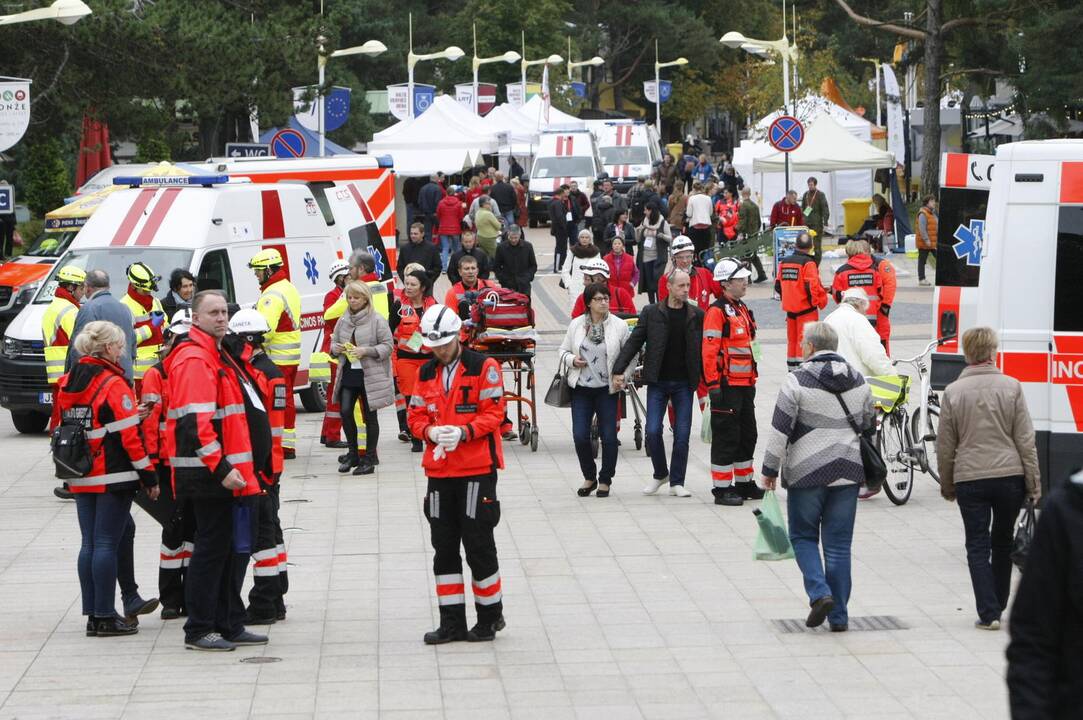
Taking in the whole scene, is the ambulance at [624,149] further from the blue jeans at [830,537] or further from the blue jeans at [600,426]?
the blue jeans at [830,537]

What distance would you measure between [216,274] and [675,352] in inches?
Result: 222

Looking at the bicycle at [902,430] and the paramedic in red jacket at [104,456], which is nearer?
the paramedic in red jacket at [104,456]

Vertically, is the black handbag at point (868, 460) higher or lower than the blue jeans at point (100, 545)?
higher

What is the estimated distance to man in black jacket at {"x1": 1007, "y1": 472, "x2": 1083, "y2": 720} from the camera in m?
4.09

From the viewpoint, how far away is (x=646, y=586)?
10.0 meters

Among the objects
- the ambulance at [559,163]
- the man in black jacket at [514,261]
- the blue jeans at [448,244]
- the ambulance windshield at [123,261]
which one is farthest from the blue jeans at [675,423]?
the ambulance at [559,163]

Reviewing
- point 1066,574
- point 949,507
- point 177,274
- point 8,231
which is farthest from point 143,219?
point 8,231

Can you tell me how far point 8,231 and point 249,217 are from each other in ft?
60.6

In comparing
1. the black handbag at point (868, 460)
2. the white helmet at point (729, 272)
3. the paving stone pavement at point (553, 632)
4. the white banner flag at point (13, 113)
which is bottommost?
the paving stone pavement at point (553, 632)

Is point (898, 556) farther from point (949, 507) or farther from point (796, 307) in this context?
point (796, 307)

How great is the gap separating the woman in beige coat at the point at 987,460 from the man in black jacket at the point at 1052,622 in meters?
4.53

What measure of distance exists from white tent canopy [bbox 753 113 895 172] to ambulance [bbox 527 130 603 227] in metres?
11.9

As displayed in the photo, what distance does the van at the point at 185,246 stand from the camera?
16.6m

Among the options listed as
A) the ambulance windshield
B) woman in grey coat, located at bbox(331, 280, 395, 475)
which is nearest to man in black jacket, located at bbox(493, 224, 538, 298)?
the ambulance windshield
